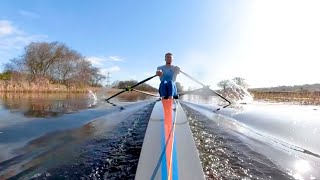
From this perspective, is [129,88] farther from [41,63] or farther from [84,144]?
[41,63]

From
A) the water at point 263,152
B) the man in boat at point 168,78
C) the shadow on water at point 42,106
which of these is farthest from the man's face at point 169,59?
the shadow on water at point 42,106

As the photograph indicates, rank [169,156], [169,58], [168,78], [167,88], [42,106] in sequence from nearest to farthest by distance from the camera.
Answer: [169,156]
[167,88]
[168,78]
[169,58]
[42,106]

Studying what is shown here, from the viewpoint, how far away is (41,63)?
49.4 meters

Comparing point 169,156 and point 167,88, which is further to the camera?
point 167,88

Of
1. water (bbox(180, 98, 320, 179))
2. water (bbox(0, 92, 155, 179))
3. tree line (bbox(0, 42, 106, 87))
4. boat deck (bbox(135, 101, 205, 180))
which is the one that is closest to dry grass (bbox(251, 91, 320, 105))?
water (bbox(180, 98, 320, 179))

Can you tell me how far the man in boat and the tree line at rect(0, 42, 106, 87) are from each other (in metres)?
40.2

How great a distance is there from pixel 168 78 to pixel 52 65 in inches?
1837

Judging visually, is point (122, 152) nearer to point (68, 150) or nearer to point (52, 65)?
point (68, 150)

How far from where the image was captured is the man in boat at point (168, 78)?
360 inches

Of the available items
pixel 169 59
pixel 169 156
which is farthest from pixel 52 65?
pixel 169 156

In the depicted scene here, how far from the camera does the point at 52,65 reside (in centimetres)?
5147

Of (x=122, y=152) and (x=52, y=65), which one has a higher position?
(x=52, y=65)

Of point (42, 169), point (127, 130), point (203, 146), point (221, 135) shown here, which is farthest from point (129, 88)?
point (42, 169)

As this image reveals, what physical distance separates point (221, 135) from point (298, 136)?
7.70 ft
